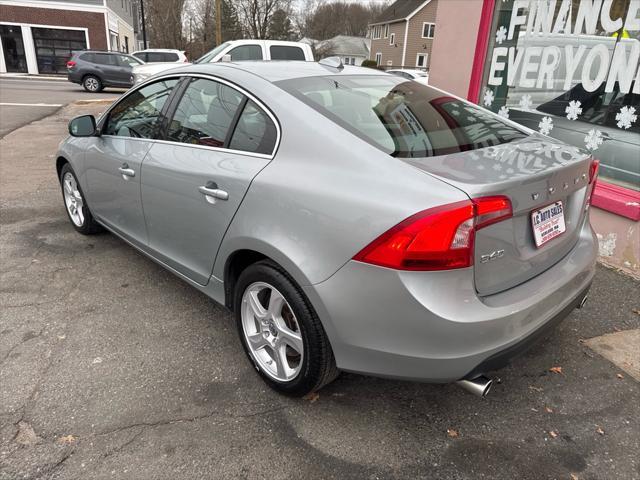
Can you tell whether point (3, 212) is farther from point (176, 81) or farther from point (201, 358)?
point (201, 358)

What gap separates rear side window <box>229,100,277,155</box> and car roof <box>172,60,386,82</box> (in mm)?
217

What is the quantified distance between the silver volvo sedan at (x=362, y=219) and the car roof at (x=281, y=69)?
2cm

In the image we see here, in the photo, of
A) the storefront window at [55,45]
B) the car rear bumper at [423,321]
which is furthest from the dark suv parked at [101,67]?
the car rear bumper at [423,321]

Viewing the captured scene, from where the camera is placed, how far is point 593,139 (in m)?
4.69

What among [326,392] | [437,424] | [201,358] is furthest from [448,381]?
[201,358]

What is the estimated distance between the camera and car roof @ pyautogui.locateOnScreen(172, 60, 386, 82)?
268 centimetres

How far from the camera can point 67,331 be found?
119 inches

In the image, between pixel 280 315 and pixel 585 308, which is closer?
pixel 280 315

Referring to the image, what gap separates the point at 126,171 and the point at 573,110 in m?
4.25

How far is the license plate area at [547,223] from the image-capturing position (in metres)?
2.09

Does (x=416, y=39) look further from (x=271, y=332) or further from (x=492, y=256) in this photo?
(x=492, y=256)

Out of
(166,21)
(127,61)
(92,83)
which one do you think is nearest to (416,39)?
(166,21)

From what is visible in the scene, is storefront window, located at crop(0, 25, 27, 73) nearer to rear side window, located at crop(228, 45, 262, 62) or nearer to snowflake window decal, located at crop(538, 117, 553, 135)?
rear side window, located at crop(228, 45, 262, 62)

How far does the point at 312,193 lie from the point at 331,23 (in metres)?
80.1
